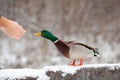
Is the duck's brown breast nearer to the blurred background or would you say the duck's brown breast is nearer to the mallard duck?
the mallard duck

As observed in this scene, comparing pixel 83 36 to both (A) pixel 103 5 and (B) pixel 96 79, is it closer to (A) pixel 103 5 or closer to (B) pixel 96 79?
(A) pixel 103 5

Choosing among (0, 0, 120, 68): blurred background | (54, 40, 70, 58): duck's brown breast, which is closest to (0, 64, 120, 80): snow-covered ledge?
(54, 40, 70, 58): duck's brown breast

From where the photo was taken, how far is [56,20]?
14.5ft

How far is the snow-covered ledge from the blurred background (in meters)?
2.04

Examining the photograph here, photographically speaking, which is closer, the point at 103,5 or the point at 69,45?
the point at 69,45

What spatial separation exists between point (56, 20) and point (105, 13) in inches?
16.3

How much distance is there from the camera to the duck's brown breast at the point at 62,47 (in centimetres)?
214

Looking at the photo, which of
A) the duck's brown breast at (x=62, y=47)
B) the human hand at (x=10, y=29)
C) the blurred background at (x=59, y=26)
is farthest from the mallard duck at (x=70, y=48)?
the blurred background at (x=59, y=26)

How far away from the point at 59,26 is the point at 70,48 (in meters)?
2.25

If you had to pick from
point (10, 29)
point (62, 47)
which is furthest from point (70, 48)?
point (10, 29)

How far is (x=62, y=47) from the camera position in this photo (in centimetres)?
215

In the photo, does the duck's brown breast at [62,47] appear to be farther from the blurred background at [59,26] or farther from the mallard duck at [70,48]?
the blurred background at [59,26]

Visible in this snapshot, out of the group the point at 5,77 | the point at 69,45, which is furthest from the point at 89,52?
the point at 5,77

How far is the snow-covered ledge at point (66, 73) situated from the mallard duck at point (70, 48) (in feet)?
0.19
